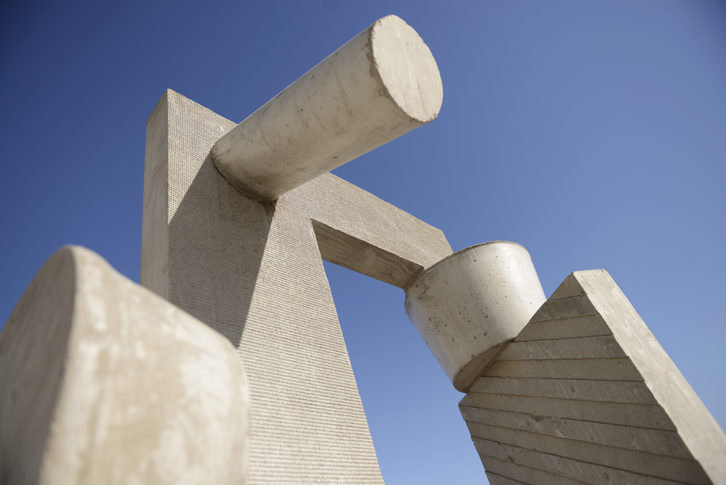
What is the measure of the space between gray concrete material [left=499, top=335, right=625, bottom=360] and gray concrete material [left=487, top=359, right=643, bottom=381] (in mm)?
34

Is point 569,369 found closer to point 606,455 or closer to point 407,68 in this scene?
point 606,455

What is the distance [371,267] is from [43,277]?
442cm

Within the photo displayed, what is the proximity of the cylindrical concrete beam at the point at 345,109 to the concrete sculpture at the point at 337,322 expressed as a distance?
1 centimetres

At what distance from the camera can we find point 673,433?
2.76 metres

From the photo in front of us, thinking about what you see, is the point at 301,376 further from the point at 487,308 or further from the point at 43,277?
the point at 43,277

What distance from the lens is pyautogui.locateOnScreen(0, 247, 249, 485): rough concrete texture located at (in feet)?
2.75

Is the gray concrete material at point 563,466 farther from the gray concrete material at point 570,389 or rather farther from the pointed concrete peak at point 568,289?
the pointed concrete peak at point 568,289

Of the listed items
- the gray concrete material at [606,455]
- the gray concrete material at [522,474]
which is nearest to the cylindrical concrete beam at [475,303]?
the gray concrete material at [606,455]

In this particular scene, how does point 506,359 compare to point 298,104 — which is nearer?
point 298,104

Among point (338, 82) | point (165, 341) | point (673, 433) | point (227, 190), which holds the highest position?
point (227, 190)

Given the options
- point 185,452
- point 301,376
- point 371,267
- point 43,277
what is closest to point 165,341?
point 185,452

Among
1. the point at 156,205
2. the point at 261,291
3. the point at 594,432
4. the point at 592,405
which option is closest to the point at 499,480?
the point at 594,432

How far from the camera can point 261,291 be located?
134 inches

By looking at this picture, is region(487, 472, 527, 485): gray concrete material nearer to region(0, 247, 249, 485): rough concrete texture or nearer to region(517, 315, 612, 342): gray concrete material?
region(517, 315, 612, 342): gray concrete material
